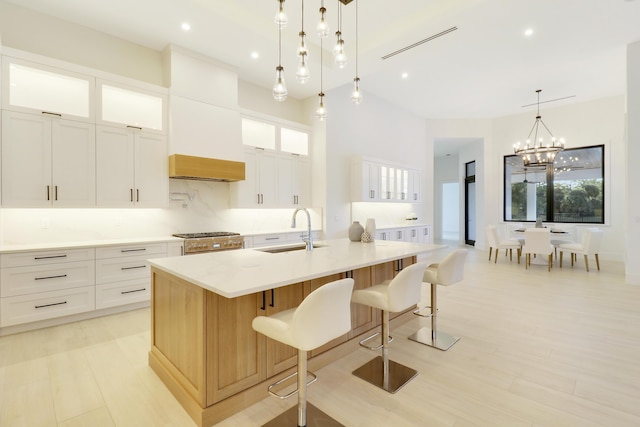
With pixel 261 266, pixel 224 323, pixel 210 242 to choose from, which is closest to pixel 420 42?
pixel 261 266

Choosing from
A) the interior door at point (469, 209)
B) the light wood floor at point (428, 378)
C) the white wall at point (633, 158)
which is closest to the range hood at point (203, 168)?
the light wood floor at point (428, 378)

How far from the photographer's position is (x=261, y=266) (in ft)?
6.82

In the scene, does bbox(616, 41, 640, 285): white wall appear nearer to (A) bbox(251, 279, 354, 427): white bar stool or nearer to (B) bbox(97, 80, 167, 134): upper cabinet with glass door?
(A) bbox(251, 279, 354, 427): white bar stool

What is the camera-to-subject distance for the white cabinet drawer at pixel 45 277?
2.99 metres

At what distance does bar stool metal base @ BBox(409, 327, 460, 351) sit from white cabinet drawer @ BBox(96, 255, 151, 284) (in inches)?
129

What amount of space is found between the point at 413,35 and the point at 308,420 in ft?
14.9

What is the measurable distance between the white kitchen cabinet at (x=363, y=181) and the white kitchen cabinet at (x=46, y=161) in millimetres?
4302

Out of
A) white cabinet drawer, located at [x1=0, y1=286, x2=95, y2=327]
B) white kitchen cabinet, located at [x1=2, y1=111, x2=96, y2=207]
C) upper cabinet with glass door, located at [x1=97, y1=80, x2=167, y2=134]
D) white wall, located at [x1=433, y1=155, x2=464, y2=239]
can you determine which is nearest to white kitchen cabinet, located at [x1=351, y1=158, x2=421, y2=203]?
upper cabinet with glass door, located at [x1=97, y1=80, x2=167, y2=134]

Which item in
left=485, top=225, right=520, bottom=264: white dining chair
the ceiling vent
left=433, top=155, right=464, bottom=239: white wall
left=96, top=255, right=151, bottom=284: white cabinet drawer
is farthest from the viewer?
left=433, top=155, right=464, bottom=239: white wall

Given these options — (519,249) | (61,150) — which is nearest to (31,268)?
(61,150)

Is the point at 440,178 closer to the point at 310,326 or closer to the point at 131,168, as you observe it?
the point at 131,168

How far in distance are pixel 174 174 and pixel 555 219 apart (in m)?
9.17

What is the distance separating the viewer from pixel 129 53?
4090mm

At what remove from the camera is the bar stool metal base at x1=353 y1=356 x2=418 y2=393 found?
7.12 ft
